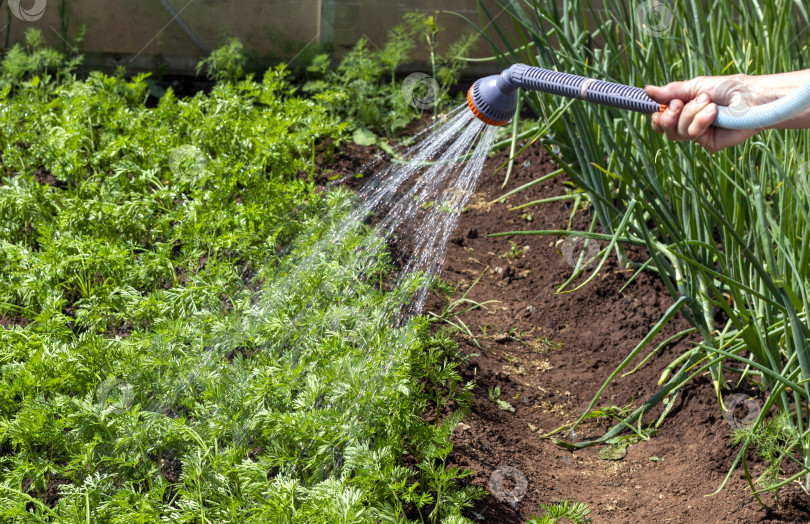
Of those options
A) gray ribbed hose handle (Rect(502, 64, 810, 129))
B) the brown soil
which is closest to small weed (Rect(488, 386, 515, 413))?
the brown soil

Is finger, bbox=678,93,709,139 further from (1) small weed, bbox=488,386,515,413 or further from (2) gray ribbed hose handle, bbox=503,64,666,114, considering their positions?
(1) small weed, bbox=488,386,515,413

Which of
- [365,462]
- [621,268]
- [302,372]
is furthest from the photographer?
[621,268]

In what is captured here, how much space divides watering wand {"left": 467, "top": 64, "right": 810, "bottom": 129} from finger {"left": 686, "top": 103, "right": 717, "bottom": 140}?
2 centimetres

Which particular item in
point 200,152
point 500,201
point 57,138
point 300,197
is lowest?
point 500,201

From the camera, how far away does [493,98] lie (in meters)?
1.96

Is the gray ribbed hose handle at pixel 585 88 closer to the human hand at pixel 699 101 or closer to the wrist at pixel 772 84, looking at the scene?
the human hand at pixel 699 101

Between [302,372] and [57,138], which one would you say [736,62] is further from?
[57,138]

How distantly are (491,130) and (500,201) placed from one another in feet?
4.36

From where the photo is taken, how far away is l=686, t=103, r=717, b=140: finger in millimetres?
1615

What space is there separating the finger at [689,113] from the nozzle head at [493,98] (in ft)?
1.51

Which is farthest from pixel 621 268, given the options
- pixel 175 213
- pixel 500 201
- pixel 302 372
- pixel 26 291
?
pixel 26 291

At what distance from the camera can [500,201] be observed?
3.85 meters

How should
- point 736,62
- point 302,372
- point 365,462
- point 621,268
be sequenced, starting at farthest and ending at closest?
point 621,268 < point 736,62 < point 302,372 < point 365,462

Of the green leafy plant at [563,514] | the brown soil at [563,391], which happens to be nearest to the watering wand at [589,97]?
the green leafy plant at [563,514]
